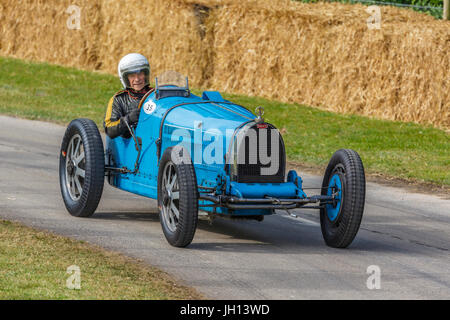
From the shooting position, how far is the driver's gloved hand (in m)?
9.91

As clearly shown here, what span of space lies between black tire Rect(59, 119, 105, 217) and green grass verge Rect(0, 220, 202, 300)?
0.98 metres

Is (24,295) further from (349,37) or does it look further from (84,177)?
A: (349,37)

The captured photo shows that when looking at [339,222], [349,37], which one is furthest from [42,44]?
[339,222]

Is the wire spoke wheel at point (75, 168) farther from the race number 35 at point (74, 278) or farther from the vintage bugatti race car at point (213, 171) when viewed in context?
the race number 35 at point (74, 278)

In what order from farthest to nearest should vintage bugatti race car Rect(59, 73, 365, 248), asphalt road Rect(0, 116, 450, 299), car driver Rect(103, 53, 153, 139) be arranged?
car driver Rect(103, 53, 153, 139)
vintage bugatti race car Rect(59, 73, 365, 248)
asphalt road Rect(0, 116, 450, 299)

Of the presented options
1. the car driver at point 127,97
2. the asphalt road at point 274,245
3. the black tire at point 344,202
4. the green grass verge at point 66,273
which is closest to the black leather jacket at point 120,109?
the car driver at point 127,97

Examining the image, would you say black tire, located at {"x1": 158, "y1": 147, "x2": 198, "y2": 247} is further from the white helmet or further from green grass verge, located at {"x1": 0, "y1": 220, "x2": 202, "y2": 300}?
the white helmet

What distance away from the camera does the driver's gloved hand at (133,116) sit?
9.91m

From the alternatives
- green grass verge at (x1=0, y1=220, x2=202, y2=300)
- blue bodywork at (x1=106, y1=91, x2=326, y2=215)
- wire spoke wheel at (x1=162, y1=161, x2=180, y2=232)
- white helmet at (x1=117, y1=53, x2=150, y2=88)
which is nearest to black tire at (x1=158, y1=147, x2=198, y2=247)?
wire spoke wheel at (x1=162, y1=161, x2=180, y2=232)

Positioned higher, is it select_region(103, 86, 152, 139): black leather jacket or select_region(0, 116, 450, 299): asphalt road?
select_region(103, 86, 152, 139): black leather jacket

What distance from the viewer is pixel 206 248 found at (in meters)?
8.87

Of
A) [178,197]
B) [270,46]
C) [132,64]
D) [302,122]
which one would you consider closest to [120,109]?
[132,64]

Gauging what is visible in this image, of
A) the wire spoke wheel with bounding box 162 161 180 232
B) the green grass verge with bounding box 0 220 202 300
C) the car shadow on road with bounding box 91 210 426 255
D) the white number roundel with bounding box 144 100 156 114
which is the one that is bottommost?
the car shadow on road with bounding box 91 210 426 255

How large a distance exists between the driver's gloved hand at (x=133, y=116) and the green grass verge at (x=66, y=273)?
1662mm
